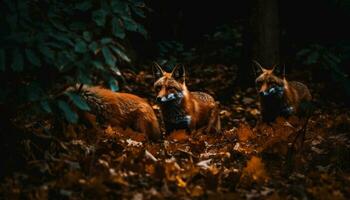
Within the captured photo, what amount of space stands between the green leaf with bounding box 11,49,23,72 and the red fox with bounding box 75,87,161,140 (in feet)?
8.75

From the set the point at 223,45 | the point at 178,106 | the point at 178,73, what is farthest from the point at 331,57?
the point at 223,45

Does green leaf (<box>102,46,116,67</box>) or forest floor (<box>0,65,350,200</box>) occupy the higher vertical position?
green leaf (<box>102,46,116,67</box>)

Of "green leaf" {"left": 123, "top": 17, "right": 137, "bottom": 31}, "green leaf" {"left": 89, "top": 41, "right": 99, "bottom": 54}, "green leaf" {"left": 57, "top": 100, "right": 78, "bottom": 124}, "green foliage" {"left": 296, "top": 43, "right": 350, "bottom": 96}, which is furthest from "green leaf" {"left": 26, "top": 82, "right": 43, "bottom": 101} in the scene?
"green foliage" {"left": 296, "top": 43, "right": 350, "bottom": 96}

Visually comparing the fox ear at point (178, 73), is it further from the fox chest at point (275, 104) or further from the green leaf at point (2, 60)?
the green leaf at point (2, 60)

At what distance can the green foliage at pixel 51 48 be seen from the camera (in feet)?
14.7

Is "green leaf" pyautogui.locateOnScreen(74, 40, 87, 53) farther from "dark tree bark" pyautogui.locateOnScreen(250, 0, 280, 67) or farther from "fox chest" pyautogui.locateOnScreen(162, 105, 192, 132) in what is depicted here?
"dark tree bark" pyautogui.locateOnScreen(250, 0, 280, 67)

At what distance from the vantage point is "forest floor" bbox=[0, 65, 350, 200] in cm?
471

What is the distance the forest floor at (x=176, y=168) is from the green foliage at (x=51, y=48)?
628 millimetres

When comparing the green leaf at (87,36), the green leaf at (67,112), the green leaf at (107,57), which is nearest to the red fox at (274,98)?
the green leaf at (87,36)

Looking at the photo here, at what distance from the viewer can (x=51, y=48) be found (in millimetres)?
4836

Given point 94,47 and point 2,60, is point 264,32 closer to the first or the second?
point 94,47

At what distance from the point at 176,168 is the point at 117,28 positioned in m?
1.53

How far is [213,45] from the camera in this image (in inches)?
653

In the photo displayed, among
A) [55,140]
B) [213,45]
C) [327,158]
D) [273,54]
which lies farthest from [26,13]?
[213,45]
